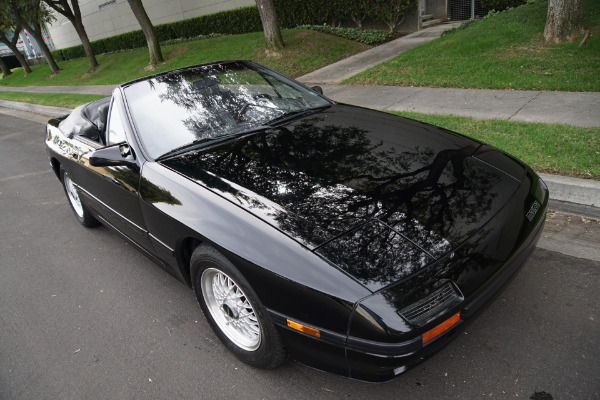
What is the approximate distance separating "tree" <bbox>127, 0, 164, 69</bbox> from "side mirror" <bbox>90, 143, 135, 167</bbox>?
14.1 meters

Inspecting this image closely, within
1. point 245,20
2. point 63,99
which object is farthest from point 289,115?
point 245,20

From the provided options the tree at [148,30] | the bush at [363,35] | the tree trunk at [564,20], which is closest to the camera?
the tree trunk at [564,20]

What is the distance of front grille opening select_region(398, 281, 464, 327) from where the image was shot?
180cm

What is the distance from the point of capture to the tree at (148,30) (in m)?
15.0

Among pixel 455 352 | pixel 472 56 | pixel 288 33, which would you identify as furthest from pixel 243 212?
pixel 288 33

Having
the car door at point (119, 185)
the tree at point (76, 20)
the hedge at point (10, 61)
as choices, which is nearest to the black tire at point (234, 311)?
the car door at point (119, 185)

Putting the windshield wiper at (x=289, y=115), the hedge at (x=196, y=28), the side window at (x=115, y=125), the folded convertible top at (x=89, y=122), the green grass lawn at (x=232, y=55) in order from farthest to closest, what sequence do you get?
the hedge at (x=196, y=28) < the green grass lawn at (x=232, y=55) < the folded convertible top at (x=89, y=122) < the windshield wiper at (x=289, y=115) < the side window at (x=115, y=125)

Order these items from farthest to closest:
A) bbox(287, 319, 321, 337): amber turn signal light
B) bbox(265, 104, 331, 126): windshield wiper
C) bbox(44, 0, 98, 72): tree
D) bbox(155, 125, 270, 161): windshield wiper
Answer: bbox(44, 0, 98, 72): tree
bbox(265, 104, 331, 126): windshield wiper
bbox(155, 125, 270, 161): windshield wiper
bbox(287, 319, 321, 337): amber turn signal light

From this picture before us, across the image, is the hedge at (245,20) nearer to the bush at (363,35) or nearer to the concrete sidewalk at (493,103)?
the bush at (363,35)

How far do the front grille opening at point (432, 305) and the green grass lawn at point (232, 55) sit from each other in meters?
9.58

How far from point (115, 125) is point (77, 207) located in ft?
6.14

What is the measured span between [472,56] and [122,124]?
7132 millimetres

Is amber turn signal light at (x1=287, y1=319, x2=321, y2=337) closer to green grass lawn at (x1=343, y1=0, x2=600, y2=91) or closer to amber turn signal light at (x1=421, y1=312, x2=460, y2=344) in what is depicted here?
amber turn signal light at (x1=421, y1=312, x2=460, y2=344)

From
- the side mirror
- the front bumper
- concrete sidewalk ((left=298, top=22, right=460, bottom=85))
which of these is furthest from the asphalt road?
concrete sidewalk ((left=298, top=22, right=460, bottom=85))
